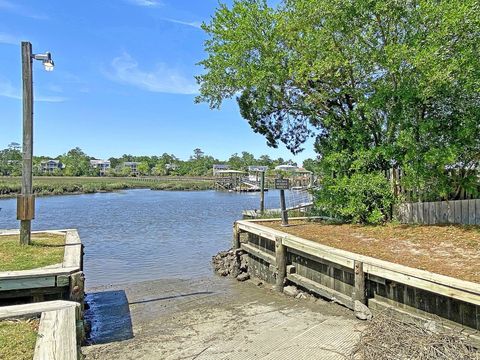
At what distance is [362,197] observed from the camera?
10305mm

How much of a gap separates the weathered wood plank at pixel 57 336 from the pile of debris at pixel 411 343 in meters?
3.13

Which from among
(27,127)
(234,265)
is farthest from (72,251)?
(234,265)

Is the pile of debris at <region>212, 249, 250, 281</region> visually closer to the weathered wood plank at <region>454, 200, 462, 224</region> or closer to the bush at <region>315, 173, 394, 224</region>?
the bush at <region>315, 173, 394, 224</region>

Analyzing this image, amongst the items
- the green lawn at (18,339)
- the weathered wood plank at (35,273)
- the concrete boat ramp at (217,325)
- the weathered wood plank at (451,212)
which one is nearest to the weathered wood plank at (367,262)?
the concrete boat ramp at (217,325)

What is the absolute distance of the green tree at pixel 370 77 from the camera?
8250 millimetres

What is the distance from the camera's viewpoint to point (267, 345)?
17.2ft

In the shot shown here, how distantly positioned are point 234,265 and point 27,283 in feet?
20.7

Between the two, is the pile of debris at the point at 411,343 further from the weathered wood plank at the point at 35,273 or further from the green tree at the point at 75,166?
the green tree at the point at 75,166

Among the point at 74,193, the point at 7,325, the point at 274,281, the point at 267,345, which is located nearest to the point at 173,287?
the point at 274,281

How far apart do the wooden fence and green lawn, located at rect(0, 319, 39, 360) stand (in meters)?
9.13

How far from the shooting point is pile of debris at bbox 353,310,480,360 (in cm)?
407

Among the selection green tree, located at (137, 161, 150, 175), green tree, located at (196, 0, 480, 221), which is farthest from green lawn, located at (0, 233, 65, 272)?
green tree, located at (137, 161, 150, 175)

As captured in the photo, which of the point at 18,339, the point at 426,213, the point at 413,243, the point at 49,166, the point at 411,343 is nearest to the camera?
the point at 18,339

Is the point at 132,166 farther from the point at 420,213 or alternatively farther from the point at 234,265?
the point at 420,213
